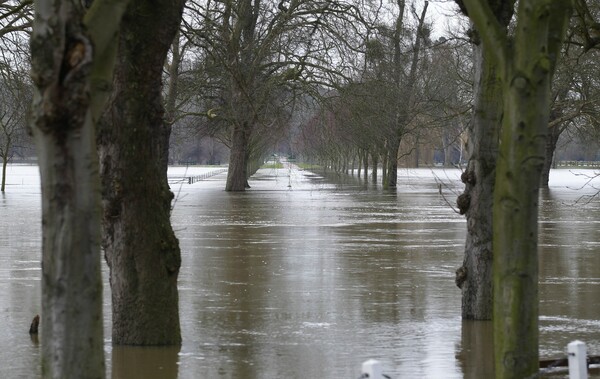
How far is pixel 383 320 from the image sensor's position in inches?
544

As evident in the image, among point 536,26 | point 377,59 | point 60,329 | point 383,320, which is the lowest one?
point 383,320

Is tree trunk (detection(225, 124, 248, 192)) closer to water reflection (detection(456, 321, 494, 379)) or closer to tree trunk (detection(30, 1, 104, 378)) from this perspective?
water reflection (detection(456, 321, 494, 379))

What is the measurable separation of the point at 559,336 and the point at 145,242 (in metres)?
5.03

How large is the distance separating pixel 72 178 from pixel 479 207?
7.93 metres

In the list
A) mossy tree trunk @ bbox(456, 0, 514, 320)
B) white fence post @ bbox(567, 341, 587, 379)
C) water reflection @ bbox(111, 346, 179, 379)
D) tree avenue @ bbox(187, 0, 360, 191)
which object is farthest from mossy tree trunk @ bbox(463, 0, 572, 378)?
tree avenue @ bbox(187, 0, 360, 191)

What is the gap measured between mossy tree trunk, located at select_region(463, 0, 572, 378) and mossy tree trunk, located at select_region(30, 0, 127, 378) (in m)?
2.94

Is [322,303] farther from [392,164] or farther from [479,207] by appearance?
[392,164]

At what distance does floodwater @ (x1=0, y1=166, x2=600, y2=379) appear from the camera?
11.0 m

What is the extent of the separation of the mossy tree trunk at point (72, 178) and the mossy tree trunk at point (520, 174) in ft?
9.63

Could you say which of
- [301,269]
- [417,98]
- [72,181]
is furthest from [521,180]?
[417,98]

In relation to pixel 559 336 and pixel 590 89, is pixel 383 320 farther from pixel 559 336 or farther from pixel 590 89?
pixel 590 89

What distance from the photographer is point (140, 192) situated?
1150 cm

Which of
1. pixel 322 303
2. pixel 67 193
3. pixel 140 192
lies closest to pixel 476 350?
pixel 322 303

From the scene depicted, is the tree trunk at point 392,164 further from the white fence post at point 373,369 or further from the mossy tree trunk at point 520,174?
the white fence post at point 373,369
